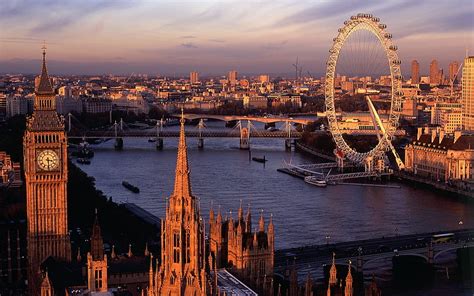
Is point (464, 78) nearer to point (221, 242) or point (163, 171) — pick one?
point (163, 171)

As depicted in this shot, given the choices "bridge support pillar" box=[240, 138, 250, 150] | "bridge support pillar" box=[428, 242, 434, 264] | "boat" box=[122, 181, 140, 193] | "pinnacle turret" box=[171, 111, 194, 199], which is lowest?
"bridge support pillar" box=[428, 242, 434, 264]

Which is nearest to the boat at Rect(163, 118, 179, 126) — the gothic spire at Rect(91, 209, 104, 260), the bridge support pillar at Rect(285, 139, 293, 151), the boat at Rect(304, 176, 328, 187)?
the bridge support pillar at Rect(285, 139, 293, 151)

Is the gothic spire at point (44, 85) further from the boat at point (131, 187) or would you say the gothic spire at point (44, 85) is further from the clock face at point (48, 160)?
the boat at point (131, 187)

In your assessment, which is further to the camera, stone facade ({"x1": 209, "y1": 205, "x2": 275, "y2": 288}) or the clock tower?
the clock tower

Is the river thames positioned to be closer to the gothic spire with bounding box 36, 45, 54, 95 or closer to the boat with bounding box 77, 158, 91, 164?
the boat with bounding box 77, 158, 91, 164

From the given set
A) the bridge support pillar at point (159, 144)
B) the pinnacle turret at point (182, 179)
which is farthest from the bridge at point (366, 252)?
the bridge support pillar at point (159, 144)

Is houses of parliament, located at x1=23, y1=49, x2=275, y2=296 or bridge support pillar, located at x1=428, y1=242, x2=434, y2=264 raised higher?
houses of parliament, located at x1=23, y1=49, x2=275, y2=296

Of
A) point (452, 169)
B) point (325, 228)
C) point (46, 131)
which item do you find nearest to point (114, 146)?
point (452, 169)
